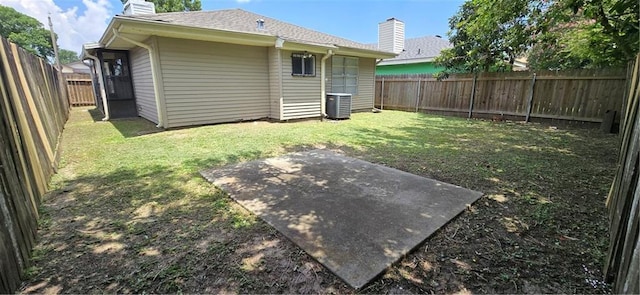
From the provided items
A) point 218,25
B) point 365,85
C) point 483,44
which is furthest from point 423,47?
point 218,25

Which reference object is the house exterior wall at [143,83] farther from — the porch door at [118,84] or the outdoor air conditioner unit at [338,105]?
the outdoor air conditioner unit at [338,105]

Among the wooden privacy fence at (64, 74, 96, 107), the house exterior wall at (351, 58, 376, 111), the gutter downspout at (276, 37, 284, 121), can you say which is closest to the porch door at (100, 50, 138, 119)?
the gutter downspout at (276, 37, 284, 121)

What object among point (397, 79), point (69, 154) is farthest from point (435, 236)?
point (397, 79)

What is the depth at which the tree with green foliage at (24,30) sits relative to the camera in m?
40.5

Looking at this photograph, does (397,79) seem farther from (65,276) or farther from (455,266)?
(65,276)

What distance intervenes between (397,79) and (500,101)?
4.38 metres

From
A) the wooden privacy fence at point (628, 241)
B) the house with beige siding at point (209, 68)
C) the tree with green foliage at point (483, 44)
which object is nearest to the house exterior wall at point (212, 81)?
the house with beige siding at point (209, 68)

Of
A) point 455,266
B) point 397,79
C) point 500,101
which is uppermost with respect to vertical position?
point 397,79

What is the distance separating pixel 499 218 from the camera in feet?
8.75

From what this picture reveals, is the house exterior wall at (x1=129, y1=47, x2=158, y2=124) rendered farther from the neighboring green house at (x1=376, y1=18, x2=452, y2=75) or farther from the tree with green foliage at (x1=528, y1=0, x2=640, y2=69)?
the neighboring green house at (x1=376, y1=18, x2=452, y2=75)

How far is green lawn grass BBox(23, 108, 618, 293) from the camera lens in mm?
1842

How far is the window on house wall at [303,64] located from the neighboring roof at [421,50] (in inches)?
338

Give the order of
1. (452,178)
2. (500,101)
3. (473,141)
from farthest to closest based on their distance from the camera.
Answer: (500,101) → (473,141) → (452,178)

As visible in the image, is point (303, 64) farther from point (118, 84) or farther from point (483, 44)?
point (483, 44)
